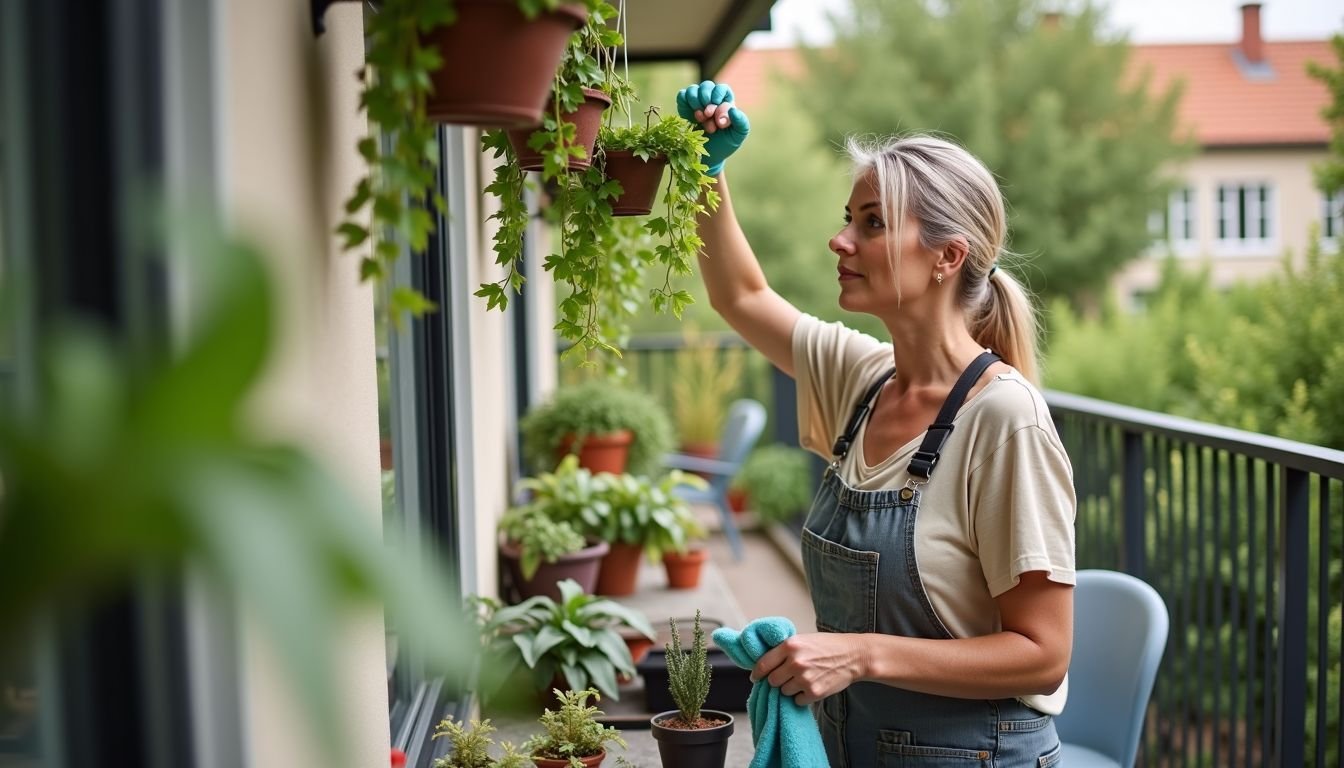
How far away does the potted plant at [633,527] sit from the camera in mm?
3600

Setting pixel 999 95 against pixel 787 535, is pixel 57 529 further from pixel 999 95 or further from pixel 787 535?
pixel 999 95

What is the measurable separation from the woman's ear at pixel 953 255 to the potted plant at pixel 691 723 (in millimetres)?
711

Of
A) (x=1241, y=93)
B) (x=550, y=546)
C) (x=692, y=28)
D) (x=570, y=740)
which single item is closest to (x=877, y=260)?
(x=570, y=740)

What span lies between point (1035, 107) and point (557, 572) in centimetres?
1909

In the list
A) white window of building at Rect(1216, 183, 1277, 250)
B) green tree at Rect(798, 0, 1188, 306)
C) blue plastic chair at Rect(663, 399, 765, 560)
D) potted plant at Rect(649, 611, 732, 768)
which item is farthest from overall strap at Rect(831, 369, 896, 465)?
white window of building at Rect(1216, 183, 1277, 250)

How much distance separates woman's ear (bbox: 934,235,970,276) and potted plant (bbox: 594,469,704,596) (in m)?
1.82

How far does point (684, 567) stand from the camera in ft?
12.5

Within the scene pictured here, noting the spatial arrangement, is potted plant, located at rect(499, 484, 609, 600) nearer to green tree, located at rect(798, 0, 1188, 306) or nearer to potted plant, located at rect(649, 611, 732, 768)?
potted plant, located at rect(649, 611, 732, 768)

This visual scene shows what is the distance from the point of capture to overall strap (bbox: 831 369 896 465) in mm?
2080

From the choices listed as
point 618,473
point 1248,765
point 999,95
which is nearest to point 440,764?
point 1248,765

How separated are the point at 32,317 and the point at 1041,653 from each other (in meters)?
1.42

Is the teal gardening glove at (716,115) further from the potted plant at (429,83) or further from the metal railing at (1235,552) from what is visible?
the metal railing at (1235,552)

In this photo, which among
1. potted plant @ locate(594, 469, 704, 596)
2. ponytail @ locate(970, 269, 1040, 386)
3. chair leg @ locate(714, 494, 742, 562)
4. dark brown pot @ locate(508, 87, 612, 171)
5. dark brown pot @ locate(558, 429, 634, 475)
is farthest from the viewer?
chair leg @ locate(714, 494, 742, 562)

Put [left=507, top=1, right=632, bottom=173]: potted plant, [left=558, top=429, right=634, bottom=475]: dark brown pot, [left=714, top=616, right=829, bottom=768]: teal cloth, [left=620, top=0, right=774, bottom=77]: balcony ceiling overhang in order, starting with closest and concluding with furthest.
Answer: [left=507, top=1, right=632, bottom=173]: potted plant
[left=714, top=616, right=829, bottom=768]: teal cloth
[left=620, top=0, right=774, bottom=77]: balcony ceiling overhang
[left=558, top=429, right=634, bottom=475]: dark brown pot
